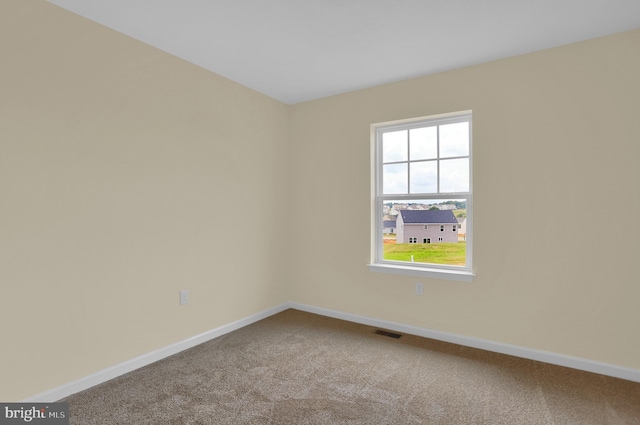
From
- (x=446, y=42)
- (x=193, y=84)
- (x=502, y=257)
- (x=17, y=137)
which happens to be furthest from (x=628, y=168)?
(x=17, y=137)

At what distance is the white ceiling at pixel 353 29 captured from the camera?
82.8 inches

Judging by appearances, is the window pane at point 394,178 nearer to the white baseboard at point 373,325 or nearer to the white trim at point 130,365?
the white baseboard at point 373,325

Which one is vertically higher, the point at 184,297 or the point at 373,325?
the point at 184,297

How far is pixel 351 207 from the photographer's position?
12.1 ft

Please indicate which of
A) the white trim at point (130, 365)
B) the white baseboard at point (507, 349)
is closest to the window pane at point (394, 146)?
the white baseboard at point (507, 349)

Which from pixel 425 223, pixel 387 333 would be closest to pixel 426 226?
pixel 425 223

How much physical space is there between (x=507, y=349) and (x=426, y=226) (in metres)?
1.29

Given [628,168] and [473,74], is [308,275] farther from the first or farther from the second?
[628,168]

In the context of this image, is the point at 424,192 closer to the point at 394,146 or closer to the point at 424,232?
the point at 424,232

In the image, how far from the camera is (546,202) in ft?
8.77

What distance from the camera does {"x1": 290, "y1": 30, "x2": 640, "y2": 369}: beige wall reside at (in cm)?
242

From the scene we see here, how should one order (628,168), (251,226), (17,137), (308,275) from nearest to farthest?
(17,137)
(628,168)
(251,226)
(308,275)

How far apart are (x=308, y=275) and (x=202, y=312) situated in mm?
1371

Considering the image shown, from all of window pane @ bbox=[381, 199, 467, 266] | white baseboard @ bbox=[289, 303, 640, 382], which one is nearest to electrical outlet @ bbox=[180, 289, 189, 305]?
white baseboard @ bbox=[289, 303, 640, 382]
